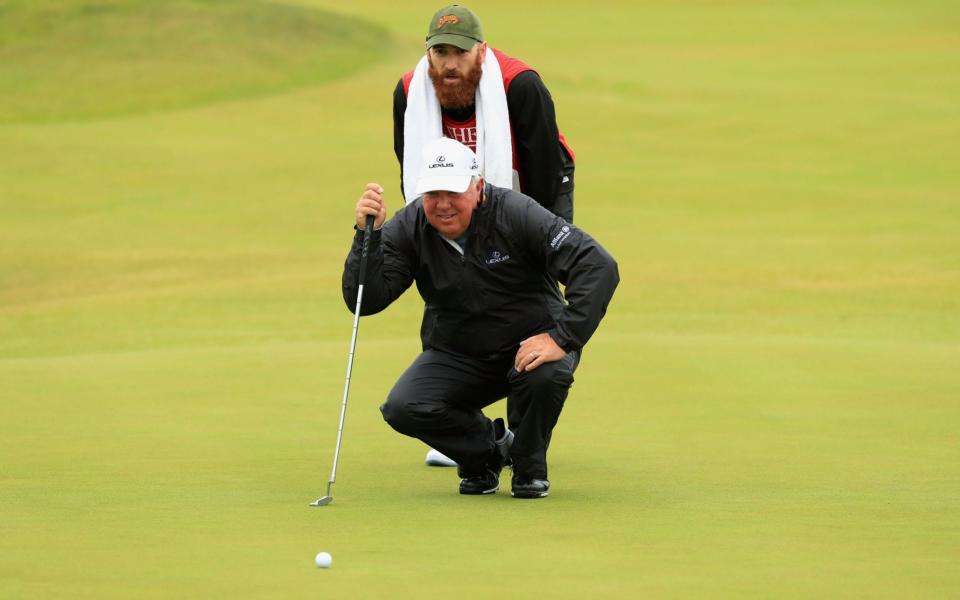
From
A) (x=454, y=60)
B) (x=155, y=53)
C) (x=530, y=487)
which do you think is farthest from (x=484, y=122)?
(x=155, y=53)

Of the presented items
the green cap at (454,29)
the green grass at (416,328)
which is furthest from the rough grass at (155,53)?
the green cap at (454,29)

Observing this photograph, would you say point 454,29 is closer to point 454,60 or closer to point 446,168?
point 454,60

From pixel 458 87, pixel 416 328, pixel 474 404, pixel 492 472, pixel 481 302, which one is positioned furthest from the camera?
pixel 416 328

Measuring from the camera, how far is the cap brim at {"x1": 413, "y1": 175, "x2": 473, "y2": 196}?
21.2 feet

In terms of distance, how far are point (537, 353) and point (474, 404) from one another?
68 cm

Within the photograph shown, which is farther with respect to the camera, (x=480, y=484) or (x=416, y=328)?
(x=416, y=328)

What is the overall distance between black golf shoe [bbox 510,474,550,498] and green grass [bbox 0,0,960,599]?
3.9 inches

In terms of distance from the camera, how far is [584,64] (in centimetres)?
3581

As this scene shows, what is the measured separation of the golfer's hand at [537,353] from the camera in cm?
651

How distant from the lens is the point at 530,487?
6.58 metres

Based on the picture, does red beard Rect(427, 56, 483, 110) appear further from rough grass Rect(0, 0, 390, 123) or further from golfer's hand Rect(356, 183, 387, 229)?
rough grass Rect(0, 0, 390, 123)

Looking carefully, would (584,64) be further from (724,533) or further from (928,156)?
(724,533)

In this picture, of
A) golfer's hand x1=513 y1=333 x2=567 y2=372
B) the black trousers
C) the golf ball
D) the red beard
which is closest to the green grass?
the golf ball

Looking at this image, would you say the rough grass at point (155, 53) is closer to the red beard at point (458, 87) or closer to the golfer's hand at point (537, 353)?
the red beard at point (458, 87)
